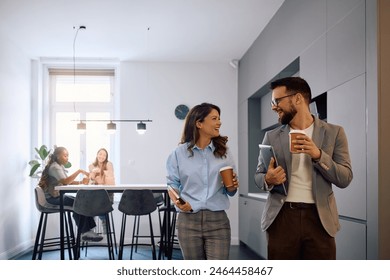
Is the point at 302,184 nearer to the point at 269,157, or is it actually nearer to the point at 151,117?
the point at 269,157

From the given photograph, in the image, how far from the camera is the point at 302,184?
1.60 metres

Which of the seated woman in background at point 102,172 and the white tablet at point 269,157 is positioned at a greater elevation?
the white tablet at point 269,157

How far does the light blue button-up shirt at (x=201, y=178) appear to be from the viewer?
184 cm

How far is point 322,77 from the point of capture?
9.46 feet

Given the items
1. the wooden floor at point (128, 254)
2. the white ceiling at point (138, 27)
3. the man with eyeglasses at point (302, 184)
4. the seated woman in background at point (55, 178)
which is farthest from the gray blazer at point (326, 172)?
the wooden floor at point (128, 254)

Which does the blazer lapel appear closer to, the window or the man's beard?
the man's beard

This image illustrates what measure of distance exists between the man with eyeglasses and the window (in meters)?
4.56

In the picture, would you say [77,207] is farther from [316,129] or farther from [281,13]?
[316,129]

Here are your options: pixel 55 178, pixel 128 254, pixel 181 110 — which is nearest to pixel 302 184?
pixel 55 178

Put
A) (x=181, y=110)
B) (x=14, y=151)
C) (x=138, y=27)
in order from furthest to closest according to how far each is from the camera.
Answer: (x=181, y=110) < (x=14, y=151) < (x=138, y=27)

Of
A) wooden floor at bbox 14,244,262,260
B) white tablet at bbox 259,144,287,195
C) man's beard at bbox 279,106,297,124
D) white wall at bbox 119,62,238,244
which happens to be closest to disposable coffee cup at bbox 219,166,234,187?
white tablet at bbox 259,144,287,195

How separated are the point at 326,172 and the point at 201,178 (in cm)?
51

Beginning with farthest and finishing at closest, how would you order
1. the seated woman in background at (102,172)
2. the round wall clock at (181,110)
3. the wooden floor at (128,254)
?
the round wall clock at (181,110)
the seated woman in background at (102,172)
the wooden floor at (128,254)

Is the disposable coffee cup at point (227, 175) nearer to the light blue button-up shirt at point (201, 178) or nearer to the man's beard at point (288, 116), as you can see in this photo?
the light blue button-up shirt at point (201, 178)
